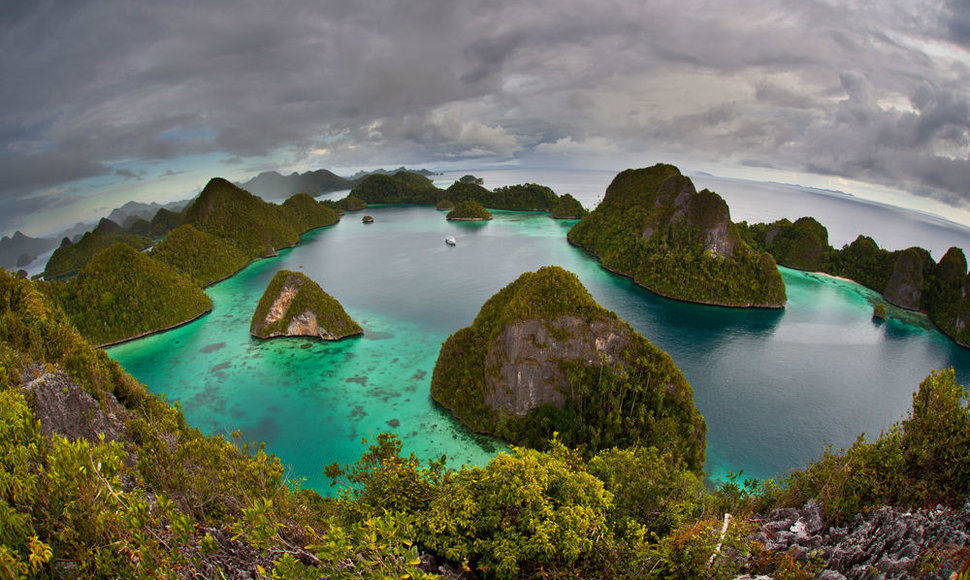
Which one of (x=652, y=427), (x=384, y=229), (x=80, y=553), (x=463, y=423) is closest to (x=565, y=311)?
(x=652, y=427)

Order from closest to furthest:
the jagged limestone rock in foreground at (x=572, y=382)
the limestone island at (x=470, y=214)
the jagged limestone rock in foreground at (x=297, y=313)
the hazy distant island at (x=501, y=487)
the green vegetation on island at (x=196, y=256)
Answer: the hazy distant island at (x=501, y=487) → the jagged limestone rock in foreground at (x=572, y=382) → the jagged limestone rock in foreground at (x=297, y=313) → the green vegetation on island at (x=196, y=256) → the limestone island at (x=470, y=214)

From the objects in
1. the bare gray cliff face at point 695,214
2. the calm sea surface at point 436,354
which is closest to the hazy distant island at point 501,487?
the calm sea surface at point 436,354

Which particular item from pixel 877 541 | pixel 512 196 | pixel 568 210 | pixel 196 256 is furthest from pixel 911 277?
pixel 512 196

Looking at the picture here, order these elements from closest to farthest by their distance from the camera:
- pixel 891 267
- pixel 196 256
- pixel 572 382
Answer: pixel 572 382 → pixel 891 267 → pixel 196 256

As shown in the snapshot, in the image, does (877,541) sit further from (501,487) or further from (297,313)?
(297,313)

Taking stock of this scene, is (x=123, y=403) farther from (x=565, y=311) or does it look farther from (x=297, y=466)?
(x=565, y=311)

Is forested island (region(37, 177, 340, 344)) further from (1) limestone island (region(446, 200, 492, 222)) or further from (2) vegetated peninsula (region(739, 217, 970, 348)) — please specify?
(2) vegetated peninsula (region(739, 217, 970, 348))

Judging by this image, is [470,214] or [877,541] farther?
[470,214]

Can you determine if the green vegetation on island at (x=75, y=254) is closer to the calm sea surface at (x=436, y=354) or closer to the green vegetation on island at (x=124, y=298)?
the calm sea surface at (x=436, y=354)
